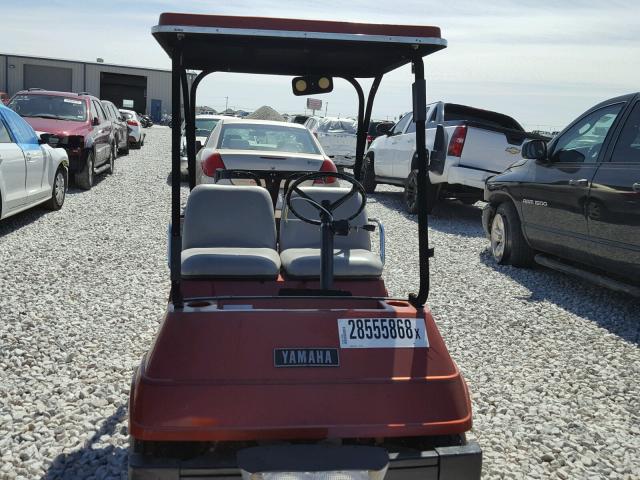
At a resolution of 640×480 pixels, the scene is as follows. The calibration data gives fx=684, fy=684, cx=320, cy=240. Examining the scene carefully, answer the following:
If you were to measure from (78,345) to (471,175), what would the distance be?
23.8 feet

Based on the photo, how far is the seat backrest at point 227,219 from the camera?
3.94 meters

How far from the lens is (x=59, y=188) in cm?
1034

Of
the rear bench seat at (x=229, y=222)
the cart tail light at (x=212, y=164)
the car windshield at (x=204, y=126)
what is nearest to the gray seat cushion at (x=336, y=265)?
the rear bench seat at (x=229, y=222)

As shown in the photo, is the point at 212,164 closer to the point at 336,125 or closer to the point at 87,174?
the point at 87,174

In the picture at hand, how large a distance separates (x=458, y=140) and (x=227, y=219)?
285 inches

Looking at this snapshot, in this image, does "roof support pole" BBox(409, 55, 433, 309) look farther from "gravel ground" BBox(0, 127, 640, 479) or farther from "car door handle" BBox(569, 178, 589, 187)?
"car door handle" BBox(569, 178, 589, 187)

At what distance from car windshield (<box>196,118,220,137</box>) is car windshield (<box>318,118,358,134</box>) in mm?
3684

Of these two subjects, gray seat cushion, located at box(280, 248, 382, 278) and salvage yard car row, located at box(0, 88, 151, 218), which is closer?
gray seat cushion, located at box(280, 248, 382, 278)

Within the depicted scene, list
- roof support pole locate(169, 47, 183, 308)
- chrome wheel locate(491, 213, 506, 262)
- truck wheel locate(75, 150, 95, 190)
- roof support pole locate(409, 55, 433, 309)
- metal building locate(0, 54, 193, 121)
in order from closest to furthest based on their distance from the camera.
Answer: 1. roof support pole locate(169, 47, 183, 308)
2. roof support pole locate(409, 55, 433, 309)
3. chrome wheel locate(491, 213, 506, 262)
4. truck wheel locate(75, 150, 95, 190)
5. metal building locate(0, 54, 193, 121)

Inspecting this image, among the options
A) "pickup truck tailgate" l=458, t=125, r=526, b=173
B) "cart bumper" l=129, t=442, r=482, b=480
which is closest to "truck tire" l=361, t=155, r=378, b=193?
"pickup truck tailgate" l=458, t=125, r=526, b=173

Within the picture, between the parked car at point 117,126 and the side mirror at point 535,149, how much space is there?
457 inches

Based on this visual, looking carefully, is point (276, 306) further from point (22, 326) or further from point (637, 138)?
point (637, 138)

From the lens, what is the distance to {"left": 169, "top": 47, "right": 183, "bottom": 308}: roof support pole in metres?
2.99

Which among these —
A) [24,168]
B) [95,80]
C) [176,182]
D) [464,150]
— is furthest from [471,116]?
[95,80]
